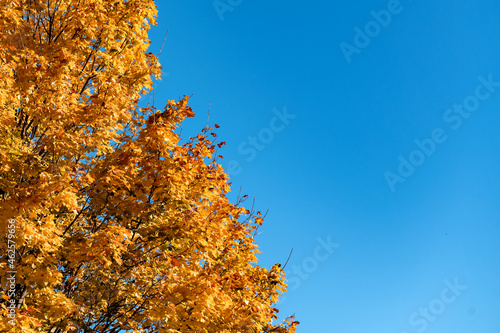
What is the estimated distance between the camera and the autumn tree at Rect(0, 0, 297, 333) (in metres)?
7.36

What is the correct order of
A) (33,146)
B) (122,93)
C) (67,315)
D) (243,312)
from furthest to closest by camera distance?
1. (243,312)
2. (122,93)
3. (33,146)
4. (67,315)

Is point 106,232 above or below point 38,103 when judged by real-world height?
below

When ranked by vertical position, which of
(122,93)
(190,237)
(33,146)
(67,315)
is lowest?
(67,315)

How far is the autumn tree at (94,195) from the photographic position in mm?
7363

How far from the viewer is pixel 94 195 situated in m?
8.62

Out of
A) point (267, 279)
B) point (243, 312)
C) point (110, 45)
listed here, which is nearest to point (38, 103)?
point (110, 45)

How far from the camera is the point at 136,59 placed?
414 inches

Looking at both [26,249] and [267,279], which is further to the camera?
[267,279]

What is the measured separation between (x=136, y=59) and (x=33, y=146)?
138 inches

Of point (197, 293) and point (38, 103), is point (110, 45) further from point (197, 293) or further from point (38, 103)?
point (197, 293)

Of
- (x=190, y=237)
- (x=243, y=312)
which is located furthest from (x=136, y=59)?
(x=243, y=312)

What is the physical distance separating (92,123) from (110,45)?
98.2 inches

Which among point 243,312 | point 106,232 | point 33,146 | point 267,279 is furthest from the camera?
point 267,279

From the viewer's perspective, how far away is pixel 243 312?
9953 mm
